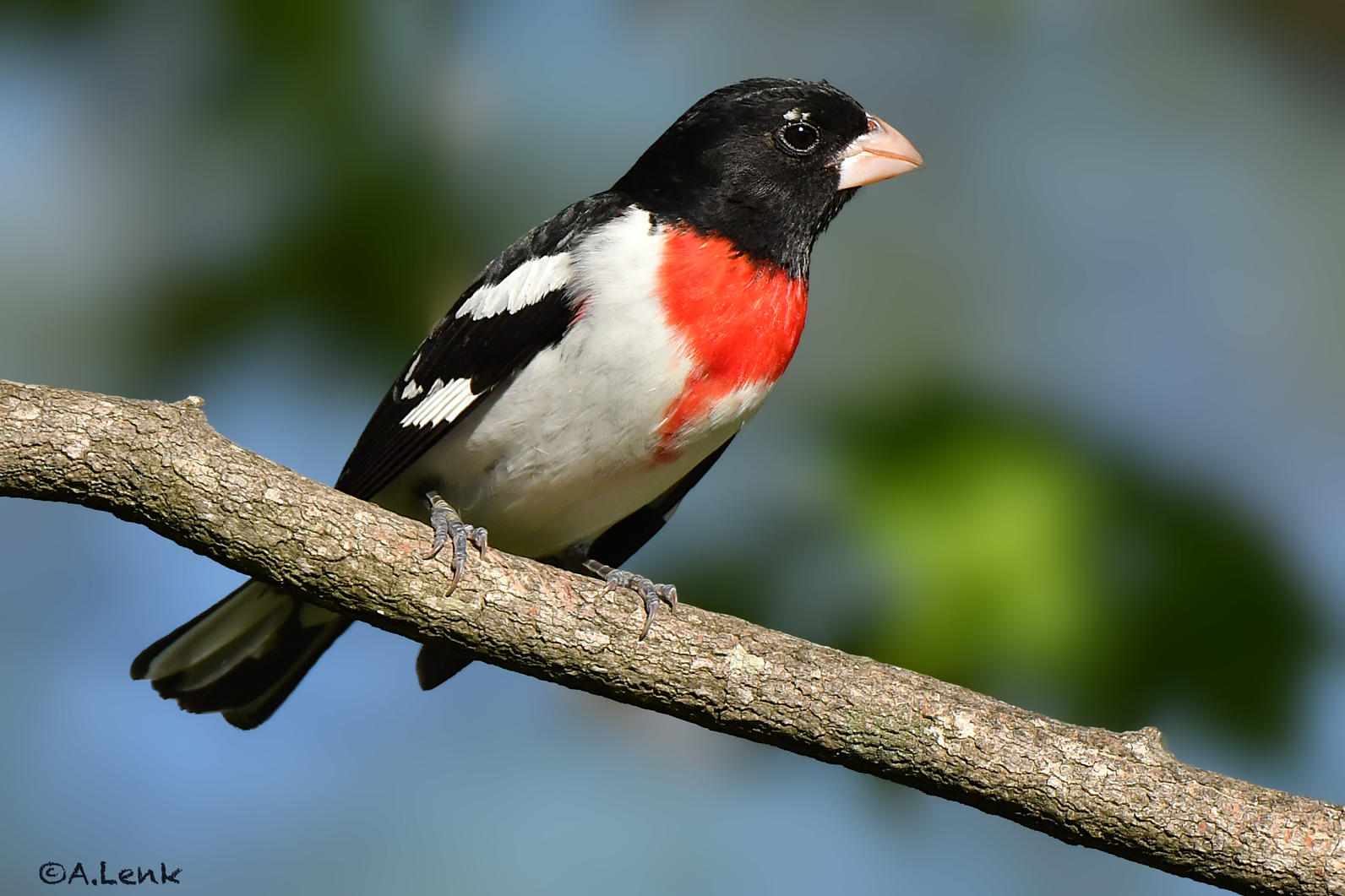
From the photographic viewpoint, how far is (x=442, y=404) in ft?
12.8

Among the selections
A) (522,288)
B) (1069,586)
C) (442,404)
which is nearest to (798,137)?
(522,288)

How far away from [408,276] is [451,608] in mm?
1595

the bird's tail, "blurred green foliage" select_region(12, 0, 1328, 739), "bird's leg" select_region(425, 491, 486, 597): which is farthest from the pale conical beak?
the bird's tail

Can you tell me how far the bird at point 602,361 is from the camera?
3.73m

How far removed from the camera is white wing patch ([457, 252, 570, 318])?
3871 millimetres

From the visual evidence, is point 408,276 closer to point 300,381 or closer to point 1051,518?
point 300,381

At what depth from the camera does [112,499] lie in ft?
9.27

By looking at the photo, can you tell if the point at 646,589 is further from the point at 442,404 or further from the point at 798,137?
the point at 798,137

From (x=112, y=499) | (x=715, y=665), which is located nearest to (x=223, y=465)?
(x=112, y=499)

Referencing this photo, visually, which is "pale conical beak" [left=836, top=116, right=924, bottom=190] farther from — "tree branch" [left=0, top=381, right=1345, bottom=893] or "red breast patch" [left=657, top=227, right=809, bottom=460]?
"tree branch" [left=0, top=381, right=1345, bottom=893]

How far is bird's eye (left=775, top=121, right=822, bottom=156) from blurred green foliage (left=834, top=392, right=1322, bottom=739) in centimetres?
102

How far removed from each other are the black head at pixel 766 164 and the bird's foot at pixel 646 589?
110 centimetres

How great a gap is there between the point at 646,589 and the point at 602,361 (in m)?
0.71

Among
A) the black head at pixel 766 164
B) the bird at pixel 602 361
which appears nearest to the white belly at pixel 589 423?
the bird at pixel 602 361
